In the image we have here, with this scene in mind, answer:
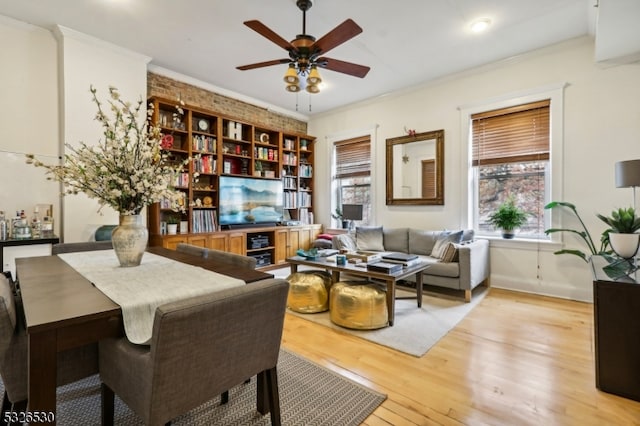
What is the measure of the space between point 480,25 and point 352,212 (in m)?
3.08

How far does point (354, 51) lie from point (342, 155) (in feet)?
7.89

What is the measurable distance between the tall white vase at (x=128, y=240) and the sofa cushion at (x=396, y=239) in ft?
12.0

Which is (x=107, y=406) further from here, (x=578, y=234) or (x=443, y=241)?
(x=578, y=234)

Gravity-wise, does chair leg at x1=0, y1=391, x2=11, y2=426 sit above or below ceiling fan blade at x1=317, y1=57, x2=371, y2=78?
below

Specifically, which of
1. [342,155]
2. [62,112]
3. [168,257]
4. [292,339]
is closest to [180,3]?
[62,112]

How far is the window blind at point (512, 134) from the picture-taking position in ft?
12.8

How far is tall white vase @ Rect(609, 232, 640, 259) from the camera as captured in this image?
2.25 meters

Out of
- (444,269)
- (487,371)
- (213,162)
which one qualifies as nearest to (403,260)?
(444,269)

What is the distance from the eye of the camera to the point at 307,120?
6.52 metres

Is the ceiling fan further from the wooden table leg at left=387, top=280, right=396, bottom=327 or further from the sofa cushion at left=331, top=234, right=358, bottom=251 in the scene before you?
the sofa cushion at left=331, top=234, right=358, bottom=251

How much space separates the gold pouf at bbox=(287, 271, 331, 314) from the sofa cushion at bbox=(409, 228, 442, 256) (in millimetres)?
1836

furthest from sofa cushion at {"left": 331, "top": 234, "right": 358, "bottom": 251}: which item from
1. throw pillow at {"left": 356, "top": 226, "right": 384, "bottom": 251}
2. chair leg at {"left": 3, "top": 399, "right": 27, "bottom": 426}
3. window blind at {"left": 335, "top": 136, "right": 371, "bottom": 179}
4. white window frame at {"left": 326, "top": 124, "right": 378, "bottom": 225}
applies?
chair leg at {"left": 3, "top": 399, "right": 27, "bottom": 426}

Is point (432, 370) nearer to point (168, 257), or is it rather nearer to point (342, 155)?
point (168, 257)

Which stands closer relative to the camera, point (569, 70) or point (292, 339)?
point (292, 339)
